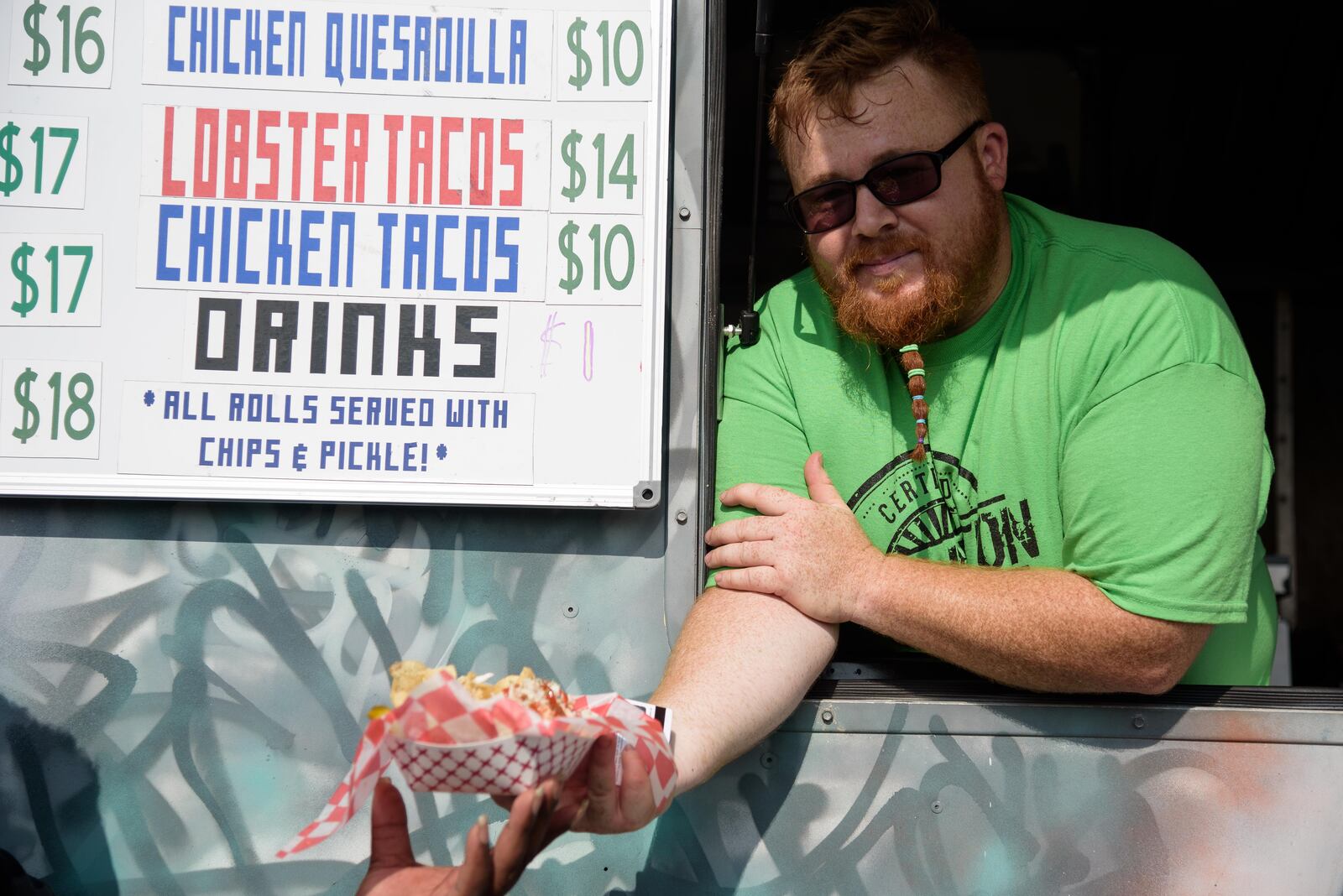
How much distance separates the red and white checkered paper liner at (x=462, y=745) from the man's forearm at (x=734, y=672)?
0.25m

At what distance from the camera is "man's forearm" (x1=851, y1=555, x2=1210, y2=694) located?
1885mm

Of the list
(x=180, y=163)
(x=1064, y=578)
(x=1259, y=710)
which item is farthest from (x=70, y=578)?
(x=1259, y=710)

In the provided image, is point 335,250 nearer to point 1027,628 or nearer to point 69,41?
point 69,41

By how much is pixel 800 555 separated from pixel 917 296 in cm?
54

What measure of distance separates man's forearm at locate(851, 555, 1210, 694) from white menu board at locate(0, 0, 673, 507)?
48 cm

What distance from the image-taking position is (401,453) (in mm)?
2025

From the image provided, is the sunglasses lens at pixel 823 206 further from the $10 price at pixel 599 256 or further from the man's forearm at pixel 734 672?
the man's forearm at pixel 734 672

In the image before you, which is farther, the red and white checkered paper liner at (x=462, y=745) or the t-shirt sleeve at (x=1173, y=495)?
the t-shirt sleeve at (x=1173, y=495)

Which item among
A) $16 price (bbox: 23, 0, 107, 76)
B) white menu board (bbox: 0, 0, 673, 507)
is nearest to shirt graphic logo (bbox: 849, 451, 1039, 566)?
white menu board (bbox: 0, 0, 673, 507)

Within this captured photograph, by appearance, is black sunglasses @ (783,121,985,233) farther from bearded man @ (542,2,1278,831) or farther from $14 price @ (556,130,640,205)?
$14 price @ (556,130,640,205)

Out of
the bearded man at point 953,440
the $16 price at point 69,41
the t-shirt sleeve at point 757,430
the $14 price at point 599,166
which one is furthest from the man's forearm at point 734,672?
the $16 price at point 69,41

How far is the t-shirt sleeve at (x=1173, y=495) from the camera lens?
1.87m

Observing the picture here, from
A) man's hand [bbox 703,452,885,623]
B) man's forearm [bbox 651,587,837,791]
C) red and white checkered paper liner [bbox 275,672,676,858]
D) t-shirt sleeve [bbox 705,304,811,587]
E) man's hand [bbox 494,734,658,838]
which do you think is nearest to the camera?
red and white checkered paper liner [bbox 275,672,676,858]

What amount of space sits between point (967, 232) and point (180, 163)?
1.43 metres
